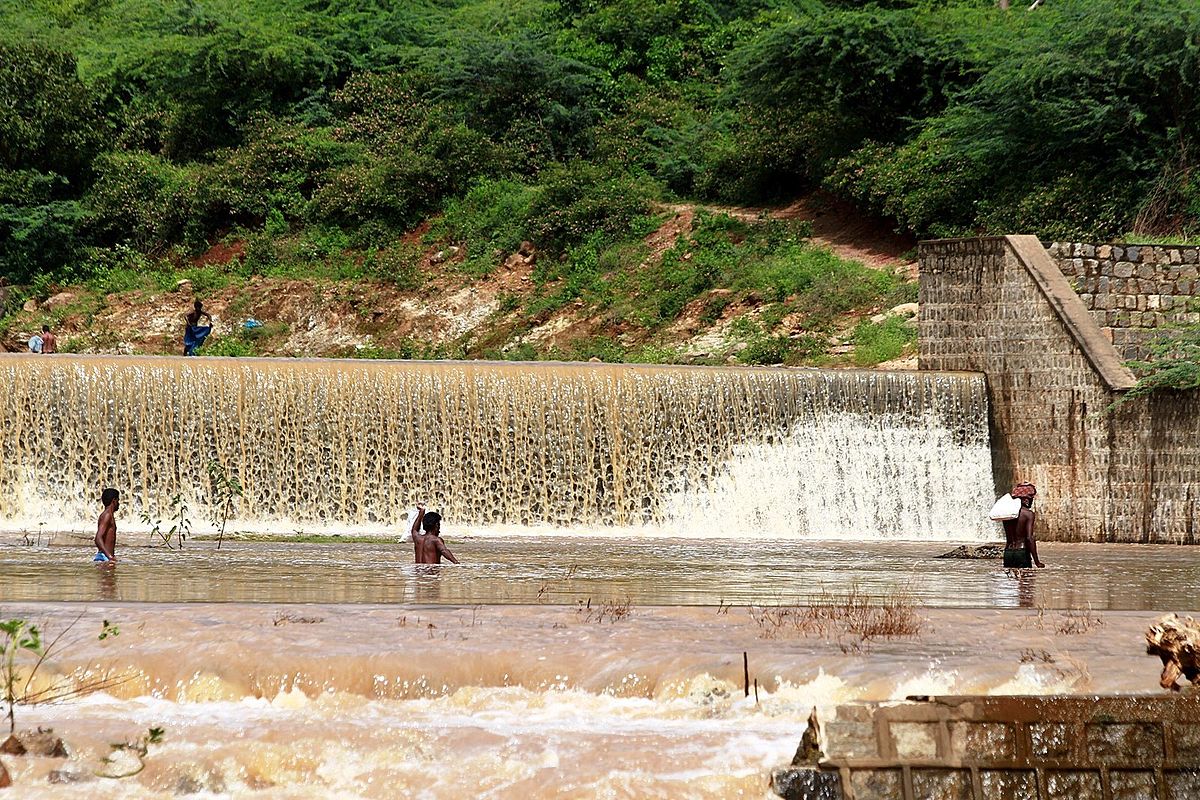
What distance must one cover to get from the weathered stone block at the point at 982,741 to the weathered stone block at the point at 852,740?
271 millimetres

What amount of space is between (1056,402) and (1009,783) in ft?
39.8

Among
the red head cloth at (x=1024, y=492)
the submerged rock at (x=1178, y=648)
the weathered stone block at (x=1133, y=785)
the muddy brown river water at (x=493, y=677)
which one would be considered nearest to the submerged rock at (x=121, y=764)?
the muddy brown river water at (x=493, y=677)

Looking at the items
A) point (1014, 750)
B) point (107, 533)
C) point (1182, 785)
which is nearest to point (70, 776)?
point (1014, 750)

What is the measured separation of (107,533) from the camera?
11320mm

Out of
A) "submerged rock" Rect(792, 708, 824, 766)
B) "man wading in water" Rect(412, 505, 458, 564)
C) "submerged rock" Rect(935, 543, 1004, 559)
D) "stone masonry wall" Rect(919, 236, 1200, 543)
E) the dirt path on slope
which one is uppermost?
the dirt path on slope

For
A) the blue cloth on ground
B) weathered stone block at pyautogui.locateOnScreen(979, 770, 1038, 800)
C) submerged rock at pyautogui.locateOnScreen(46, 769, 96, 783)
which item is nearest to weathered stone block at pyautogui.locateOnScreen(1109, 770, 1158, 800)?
weathered stone block at pyautogui.locateOnScreen(979, 770, 1038, 800)

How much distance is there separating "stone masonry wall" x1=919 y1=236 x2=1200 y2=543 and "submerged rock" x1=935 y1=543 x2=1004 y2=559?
9.57 ft

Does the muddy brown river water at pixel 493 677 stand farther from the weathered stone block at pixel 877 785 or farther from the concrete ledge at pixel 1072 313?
the concrete ledge at pixel 1072 313

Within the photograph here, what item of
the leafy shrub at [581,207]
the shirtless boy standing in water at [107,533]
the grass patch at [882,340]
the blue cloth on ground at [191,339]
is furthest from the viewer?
the leafy shrub at [581,207]

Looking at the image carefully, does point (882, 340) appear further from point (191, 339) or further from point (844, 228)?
point (191, 339)

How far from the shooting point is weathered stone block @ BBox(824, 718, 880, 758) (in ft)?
16.4

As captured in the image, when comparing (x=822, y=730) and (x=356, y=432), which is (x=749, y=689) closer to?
A: (x=822, y=730)

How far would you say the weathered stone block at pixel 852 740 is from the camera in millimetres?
5012

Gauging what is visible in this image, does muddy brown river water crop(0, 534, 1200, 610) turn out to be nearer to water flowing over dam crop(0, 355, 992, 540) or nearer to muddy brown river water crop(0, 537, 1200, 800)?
muddy brown river water crop(0, 537, 1200, 800)
